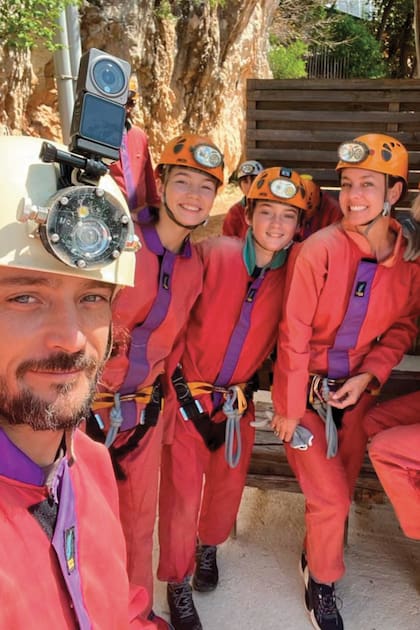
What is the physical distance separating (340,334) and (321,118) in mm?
2701

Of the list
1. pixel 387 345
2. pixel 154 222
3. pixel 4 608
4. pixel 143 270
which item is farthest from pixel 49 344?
pixel 387 345

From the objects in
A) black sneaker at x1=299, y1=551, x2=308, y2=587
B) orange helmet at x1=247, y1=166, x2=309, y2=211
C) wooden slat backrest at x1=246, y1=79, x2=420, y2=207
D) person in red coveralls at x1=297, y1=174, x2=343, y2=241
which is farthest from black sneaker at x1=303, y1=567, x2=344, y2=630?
wooden slat backrest at x1=246, y1=79, x2=420, y2=207

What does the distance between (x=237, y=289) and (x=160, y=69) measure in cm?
1159

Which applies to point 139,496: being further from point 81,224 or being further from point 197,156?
point 81,224

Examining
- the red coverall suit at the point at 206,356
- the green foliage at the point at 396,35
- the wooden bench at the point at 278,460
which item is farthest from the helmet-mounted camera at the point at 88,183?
the green foliage at the point at 396,35

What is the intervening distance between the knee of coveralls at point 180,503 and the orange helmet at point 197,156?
4.33 ft

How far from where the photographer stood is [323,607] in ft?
9.88

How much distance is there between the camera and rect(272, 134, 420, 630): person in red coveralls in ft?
9.34

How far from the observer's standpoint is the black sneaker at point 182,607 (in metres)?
3.01

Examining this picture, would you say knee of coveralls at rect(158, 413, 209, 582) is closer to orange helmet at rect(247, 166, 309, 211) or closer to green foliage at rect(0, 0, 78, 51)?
orange helmet at rect(247, 166, 309, 211)

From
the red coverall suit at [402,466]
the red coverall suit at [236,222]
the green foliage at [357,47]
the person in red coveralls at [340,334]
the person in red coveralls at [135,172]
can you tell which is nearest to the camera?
the red coverall suit at [402,466]

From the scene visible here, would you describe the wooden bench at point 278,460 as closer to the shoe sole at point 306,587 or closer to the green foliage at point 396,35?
the shoe sole at point 306,587

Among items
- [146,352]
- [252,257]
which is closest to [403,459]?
[252,257]

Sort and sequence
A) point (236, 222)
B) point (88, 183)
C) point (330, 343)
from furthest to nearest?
point (236, 222)
point (330, 343)
point (88, 183)
